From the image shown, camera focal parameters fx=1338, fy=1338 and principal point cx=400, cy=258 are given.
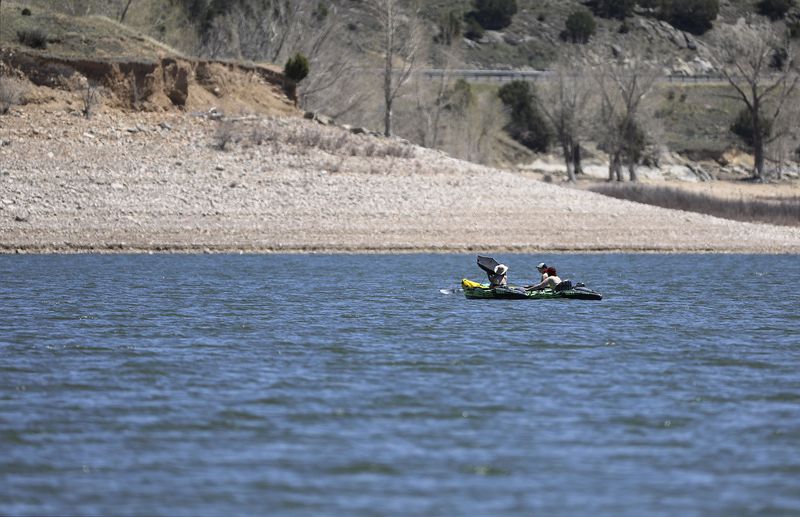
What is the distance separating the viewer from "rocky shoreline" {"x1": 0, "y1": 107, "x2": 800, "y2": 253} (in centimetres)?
3950

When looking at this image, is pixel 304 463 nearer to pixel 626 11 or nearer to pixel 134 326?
pixel 134 326

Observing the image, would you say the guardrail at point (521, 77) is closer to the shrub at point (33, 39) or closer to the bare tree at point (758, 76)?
the bare tree at point (758, 76)

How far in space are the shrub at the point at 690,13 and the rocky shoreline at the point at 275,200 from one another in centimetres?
9624

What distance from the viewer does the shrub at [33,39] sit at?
49219 mm

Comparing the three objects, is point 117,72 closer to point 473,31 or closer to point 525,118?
point 525,118

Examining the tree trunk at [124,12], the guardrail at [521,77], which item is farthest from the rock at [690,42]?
the tree trunk at [124,12]

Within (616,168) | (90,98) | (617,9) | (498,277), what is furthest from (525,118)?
(498,277)

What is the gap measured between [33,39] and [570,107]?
39320mm

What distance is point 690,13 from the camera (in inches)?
5571

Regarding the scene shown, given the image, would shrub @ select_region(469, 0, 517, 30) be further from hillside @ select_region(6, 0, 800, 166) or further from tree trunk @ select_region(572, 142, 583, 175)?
tree trunk @ select_region(572, 142, 583, 175)

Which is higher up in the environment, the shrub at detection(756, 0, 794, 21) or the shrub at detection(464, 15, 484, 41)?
the shrub at detection(756, 0, 794, 21)

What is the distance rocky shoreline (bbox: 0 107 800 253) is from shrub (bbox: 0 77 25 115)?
0.56 m

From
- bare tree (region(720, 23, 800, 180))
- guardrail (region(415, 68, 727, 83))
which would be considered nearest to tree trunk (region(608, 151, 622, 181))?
bare tree (region(720, 23, 800, 180))

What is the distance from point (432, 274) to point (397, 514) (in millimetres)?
23136
